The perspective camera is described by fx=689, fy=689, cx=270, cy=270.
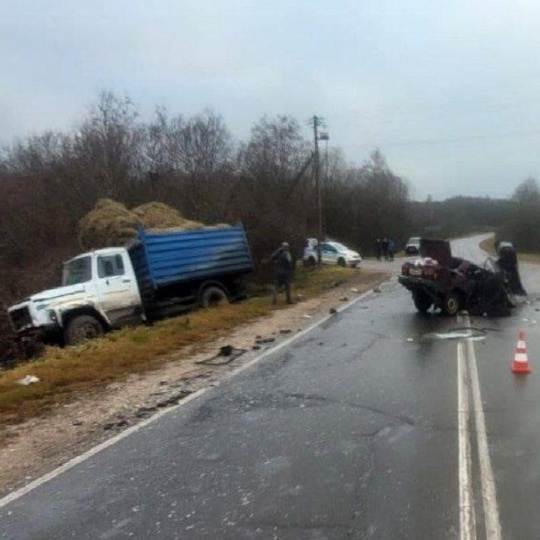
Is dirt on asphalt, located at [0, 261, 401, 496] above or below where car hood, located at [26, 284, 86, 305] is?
below

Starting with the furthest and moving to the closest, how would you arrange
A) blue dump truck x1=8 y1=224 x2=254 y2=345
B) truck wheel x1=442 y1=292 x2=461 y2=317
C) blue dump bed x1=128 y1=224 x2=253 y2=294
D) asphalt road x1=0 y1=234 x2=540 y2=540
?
blue dump bed x1=128 y1=224 x2=253 y2=294, truck wheel x1=442 y1=292 x2=461 y2=317, blue dump truck x1=8 y1=224 x2=254 y2=345, asphalt road x1=0 y1=234 x2=540 y2=540

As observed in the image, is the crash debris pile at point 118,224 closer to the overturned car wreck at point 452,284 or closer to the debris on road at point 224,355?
the overturned car wreck at point 452,284

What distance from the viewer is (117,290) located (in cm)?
1702

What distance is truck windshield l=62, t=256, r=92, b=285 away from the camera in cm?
1652

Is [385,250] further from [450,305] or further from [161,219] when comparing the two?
[450,305]

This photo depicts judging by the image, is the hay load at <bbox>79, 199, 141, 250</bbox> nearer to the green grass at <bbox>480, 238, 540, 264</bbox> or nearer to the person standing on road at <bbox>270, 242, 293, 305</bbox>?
the person standing on road at <bbox>270, 242, 293, 305</bbox>

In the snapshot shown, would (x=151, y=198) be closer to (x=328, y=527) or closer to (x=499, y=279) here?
(x=499, y=279)

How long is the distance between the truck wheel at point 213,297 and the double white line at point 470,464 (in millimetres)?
11228

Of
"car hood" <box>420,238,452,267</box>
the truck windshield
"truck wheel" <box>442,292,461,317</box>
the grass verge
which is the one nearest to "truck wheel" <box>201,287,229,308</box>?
the grass verge

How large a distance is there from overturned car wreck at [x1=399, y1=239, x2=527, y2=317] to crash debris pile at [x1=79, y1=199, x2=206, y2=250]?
23.7 feet

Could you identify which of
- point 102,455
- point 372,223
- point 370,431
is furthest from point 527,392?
point 372,223

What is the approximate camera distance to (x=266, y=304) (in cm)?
2070

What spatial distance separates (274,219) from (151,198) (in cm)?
622

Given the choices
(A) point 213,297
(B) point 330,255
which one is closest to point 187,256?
(A) point 213,297
